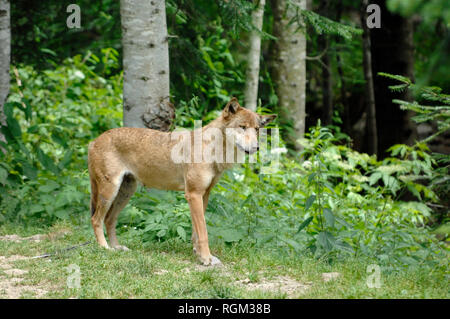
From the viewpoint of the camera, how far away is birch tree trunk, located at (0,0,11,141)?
865cm

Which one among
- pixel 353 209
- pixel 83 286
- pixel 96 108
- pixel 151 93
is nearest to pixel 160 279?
pixel 83 286

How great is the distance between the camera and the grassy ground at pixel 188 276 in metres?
4.95

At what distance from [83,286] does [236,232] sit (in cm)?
243

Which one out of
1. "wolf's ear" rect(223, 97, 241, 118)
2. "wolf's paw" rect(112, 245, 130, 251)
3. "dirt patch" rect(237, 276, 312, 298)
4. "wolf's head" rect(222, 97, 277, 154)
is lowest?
"dirt patch" rect(237, 276, 312, 298)

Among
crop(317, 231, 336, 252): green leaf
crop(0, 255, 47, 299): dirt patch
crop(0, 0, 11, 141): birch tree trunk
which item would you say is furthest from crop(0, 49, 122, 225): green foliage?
crop(317, 231, 336, 252): green leaf

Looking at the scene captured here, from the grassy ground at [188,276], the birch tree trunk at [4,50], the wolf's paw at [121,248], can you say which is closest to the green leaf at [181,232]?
the grassy ground at [188,276]

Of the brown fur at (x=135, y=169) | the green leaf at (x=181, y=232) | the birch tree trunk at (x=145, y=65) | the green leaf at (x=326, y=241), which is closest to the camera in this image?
the green leaf at (x=326, y=241)

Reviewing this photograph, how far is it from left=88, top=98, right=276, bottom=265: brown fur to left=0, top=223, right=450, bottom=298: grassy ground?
485 mm

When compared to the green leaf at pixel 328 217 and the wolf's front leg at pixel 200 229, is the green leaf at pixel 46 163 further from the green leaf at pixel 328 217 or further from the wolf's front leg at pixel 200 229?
the green leaf at pixel 328 217

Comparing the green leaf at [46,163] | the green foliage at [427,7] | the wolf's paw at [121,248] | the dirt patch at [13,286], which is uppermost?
the green foliage at [427,7]

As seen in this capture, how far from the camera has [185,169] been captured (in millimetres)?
6535

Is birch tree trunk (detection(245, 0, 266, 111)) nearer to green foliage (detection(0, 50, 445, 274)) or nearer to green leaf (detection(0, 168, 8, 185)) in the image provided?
green foliage (detection(0, 50, 445, 274))

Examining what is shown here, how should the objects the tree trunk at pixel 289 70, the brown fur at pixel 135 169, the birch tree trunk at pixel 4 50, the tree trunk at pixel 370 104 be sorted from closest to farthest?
the brown fur at pixel 135 169 < the birch tree trunk at pixel 4 50 < the tree trunk at pixel 289 70 < the tree trunk at pixel 370 104

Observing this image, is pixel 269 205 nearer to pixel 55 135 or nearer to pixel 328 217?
pixel 328 217
